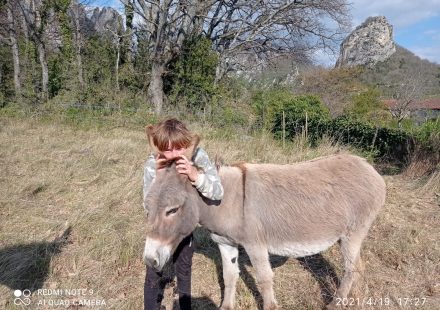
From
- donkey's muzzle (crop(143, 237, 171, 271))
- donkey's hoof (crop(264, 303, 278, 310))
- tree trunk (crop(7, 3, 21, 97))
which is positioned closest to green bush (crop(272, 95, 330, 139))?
donkey's hoof (crop(264, 303, 278, 310))

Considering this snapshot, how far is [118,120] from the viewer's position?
9.11 meters

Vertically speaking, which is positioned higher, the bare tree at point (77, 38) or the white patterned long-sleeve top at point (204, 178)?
the bare tree at point (77, 38)

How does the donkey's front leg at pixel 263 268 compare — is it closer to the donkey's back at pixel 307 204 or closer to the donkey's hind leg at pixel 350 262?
the donkey's back at pixel 307 204

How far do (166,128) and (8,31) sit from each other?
40.3ft

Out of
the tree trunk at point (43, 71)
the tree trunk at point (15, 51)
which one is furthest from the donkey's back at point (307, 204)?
the tree trunk at point (15, 51)

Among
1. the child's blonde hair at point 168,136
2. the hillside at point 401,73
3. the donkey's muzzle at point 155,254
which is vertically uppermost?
the hillside at point 401,73

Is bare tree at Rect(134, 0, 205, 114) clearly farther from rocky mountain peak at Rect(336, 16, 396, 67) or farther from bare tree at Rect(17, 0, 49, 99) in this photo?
rocky mountain peak at Rect(336, 16, 396, 67)

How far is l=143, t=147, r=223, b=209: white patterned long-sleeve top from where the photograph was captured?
183 centimetres

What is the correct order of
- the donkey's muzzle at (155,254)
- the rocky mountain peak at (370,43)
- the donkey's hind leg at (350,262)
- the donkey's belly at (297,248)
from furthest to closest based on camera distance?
the rocky mountain peak at (370,43)
the donkey's hind leg at (350,262)
the donkey's belly at (297,248)
the donkey's muzzle at (155,254)

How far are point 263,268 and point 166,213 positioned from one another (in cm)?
83

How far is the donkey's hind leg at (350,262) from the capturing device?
2.30 metres

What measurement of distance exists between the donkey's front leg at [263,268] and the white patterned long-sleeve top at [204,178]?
0.47 meters

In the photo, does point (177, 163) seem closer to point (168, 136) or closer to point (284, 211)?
point (168, 136)

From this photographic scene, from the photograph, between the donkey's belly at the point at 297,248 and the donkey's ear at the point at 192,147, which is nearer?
the donkey's ear at the point at 192,147
